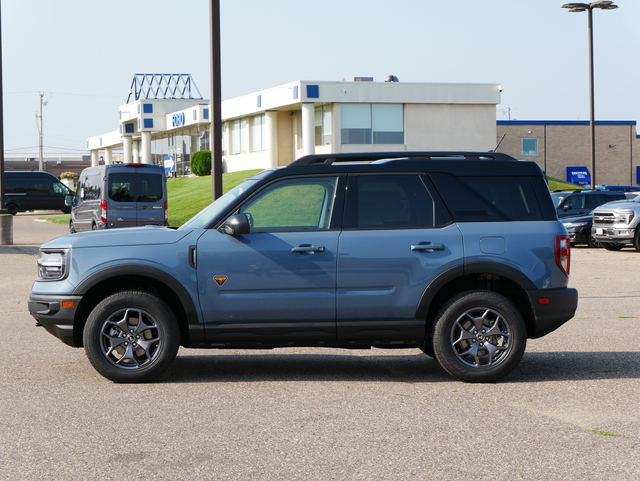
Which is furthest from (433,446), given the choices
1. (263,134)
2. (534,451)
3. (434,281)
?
(263,134)

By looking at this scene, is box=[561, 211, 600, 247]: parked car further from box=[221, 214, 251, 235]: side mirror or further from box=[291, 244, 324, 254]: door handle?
box=[221, 214, 251, 235]: side mirror

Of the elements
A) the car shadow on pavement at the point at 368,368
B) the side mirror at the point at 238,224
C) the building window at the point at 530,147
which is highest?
the building window at the point at 530,147

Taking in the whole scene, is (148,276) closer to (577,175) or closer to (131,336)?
(131,336)

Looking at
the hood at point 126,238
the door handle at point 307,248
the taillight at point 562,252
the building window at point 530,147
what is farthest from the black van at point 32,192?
the taillight at point 562,252

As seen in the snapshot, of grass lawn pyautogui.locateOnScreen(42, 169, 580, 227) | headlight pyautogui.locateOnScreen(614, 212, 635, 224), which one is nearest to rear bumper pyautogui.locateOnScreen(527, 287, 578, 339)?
headlight pyautogui.locateOnScreen(614, 212, 635, 224)

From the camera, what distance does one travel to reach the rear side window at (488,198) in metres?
7.62

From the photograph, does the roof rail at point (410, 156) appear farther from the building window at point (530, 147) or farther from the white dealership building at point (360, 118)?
the building window at point (530, 147)

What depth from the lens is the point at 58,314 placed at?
7.38 m

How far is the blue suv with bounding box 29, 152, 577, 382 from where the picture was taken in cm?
734

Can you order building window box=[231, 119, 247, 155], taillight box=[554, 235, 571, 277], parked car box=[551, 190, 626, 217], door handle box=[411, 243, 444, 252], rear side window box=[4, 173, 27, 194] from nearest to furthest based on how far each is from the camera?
door handle box=[411, 243, 444, 252] < taillight box=[554, 235, 571, 277] < parked car box=[551, 190, 626, 217] < rear side window box=[4, 173, 27, 194] < building window box=[231, 119, 247, 155]

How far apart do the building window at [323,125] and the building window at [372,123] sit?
956 millimetres

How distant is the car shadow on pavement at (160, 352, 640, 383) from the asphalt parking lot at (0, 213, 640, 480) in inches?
0.7

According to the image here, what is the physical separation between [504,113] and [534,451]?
99.6 meters

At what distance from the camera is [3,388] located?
7.25m
